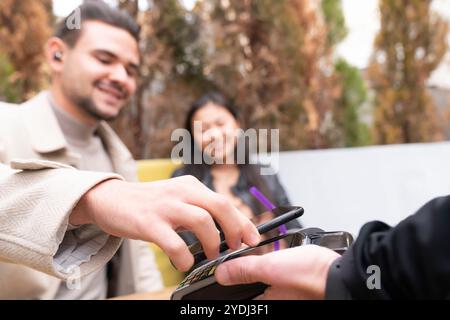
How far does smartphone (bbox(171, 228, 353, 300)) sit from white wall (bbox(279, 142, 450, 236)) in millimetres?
1255

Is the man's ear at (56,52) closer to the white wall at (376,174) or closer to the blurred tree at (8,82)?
the white wall at (376,174)

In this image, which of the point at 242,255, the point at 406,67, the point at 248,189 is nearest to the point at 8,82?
Result: the point at 248,189

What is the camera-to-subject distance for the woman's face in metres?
1.22

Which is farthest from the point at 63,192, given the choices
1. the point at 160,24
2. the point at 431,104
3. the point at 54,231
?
the point at 431,104

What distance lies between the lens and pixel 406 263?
0.35 metres

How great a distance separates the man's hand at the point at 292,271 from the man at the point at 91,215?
0.16ft

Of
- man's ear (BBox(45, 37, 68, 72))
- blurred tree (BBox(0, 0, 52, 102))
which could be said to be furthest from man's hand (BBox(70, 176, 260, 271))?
blurred tree (BBox(0, 0, 52, 102))

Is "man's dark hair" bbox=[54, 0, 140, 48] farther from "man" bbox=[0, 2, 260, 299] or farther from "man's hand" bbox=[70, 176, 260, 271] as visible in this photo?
"man's hand" bbox=[70, 176, 260, 271]

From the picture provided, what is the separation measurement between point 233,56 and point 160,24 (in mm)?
495

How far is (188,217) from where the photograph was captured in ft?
1.36

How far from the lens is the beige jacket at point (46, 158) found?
0.88 m

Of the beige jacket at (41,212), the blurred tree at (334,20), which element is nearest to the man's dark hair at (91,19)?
the beige jacket at (41,212)

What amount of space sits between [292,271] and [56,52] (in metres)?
1.12
